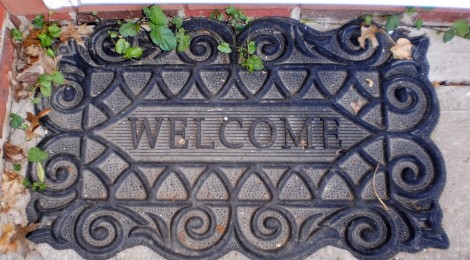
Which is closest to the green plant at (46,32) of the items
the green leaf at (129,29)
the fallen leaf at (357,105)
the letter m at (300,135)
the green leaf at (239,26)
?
the green leaf at (129,29)

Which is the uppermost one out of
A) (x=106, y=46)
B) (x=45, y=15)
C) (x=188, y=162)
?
(x=45, y=15)

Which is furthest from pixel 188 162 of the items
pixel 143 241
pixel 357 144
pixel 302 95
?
pixel 357 144

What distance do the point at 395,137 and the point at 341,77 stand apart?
400 millimetres

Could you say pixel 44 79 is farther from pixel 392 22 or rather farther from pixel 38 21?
pixel 392 22

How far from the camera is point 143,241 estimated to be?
2258mm

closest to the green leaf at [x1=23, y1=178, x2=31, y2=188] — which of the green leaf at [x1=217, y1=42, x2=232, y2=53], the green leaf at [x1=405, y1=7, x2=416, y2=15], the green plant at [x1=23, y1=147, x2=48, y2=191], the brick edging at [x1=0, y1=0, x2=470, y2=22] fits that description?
the green plant at [x1=23, y1=147, x2=48, y2=191]

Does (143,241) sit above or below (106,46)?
below

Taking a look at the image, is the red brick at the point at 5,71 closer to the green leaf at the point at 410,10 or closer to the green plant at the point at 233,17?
the green plant at the point at 233,17

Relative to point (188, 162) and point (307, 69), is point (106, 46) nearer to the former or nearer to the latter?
point (188, 162)

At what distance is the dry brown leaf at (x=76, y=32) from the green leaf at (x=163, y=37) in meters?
0.38

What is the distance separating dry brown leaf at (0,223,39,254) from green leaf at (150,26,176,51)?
3.55 feet

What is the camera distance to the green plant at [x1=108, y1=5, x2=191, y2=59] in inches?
93.1

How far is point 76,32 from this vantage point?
2.48 metres

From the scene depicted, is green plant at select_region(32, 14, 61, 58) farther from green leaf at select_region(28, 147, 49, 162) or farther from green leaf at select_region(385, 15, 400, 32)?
green leaf at select_region(385, 15, 400, 32)
